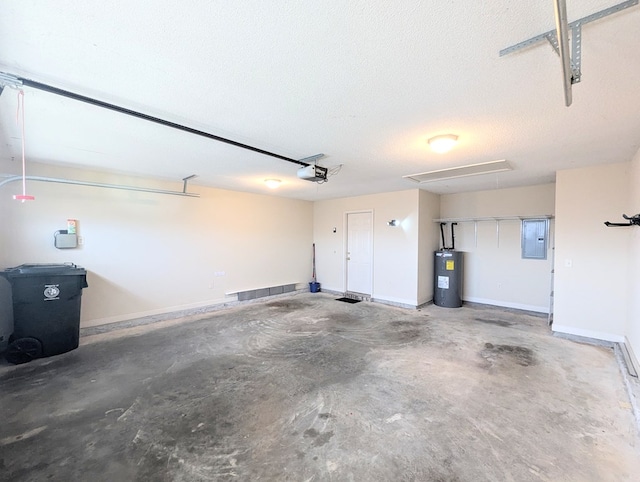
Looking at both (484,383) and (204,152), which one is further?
(204,152)

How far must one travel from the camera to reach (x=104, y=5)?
130 cm

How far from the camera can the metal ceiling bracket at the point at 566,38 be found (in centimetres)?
116

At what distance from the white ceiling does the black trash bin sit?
151 cm

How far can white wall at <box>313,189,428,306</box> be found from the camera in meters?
5.97

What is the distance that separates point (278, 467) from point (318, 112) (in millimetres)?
2628

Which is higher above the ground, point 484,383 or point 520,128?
point 520,128

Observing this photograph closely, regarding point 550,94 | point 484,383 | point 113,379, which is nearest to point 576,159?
point 550,94

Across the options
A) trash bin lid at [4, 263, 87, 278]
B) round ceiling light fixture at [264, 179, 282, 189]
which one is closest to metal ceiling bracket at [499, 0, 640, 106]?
round ceiling light fixture at [264, 179, 282, 189]

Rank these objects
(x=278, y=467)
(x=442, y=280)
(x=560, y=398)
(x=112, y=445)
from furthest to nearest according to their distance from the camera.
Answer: (x=442, y=280), (x=560, y=398), (x=112, y=445), (x=278, y=467)

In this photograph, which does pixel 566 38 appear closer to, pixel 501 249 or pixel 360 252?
pixel 501 249

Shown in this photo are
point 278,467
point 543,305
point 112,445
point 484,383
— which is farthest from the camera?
point 543,305

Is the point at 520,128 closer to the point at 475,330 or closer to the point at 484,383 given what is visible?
the point at 484,383

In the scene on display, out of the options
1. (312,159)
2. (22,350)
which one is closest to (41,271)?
(22,350)

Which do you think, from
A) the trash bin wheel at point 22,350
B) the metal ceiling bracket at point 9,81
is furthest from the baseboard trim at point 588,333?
the trash bin wheel at point 22,350
